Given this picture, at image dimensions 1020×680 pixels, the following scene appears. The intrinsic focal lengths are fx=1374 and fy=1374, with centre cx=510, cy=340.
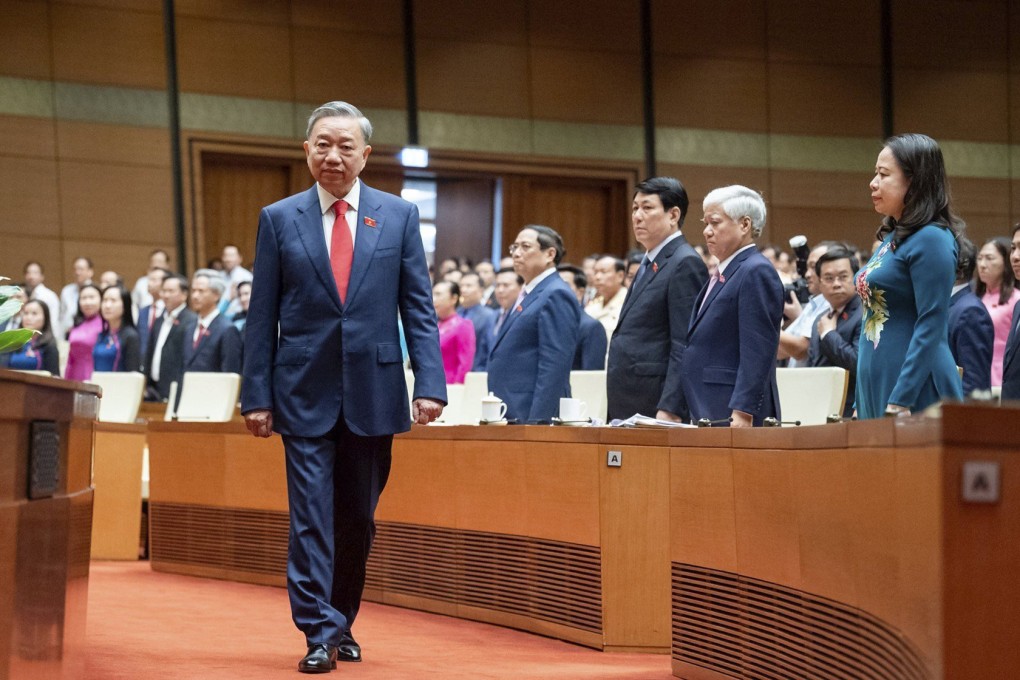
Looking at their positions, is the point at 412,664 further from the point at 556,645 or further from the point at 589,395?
the point at 589,395

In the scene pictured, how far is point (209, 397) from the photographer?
6.39m

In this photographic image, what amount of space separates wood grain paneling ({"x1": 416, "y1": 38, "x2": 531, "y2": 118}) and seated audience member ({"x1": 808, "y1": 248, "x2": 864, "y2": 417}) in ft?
22.7

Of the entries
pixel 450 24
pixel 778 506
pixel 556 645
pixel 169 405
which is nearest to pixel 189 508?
pixel 169 405

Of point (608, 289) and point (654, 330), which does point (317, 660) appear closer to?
point (654, 330)

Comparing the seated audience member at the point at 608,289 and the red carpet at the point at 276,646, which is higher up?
the seated audience member at the point at 608,289

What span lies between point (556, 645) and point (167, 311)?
4.83m

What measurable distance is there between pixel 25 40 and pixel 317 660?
8.73 meters

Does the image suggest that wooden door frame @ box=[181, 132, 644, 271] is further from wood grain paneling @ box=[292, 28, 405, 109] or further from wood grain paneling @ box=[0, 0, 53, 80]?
wood grain paneling @ box=[0, 0, 53, 80]

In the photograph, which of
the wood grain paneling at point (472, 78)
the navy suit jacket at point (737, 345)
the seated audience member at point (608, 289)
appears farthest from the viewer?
the wood grain paneling at point (472, 78)

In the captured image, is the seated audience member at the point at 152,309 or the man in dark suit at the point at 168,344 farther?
the seated audience member at the point at 152,309

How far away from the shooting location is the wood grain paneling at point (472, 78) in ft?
38.2

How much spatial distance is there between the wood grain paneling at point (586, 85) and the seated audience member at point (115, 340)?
528cm

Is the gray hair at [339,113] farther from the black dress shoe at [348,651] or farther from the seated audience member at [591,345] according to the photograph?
the seated audience member at [591,345]

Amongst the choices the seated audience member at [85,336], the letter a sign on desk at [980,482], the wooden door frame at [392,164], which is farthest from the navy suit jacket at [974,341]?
the wooden door frame at [392,164]
